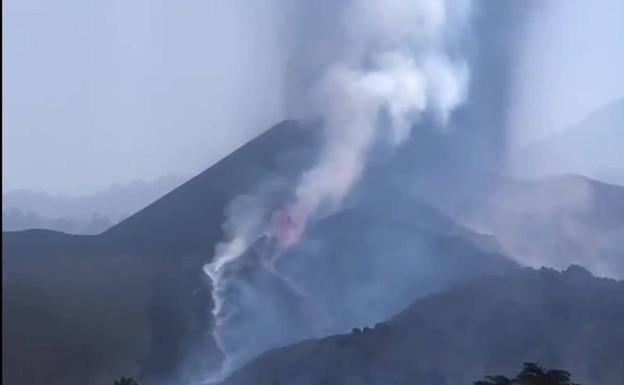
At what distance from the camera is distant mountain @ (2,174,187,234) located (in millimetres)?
4312

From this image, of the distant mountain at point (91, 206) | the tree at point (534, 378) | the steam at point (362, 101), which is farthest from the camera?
the steam at point (362, 101)

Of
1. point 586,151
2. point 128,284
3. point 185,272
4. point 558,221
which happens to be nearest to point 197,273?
point 185,272

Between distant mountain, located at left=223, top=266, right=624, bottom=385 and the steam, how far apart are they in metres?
0.47

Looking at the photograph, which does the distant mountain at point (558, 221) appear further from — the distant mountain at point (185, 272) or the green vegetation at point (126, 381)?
the green vegetation at point (126, 381)

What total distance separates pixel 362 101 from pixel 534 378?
162 cm

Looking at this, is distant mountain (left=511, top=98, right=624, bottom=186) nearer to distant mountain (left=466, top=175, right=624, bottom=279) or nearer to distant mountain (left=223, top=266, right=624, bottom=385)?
distant mountain (left=466, top=175, right=624, bottom=279)

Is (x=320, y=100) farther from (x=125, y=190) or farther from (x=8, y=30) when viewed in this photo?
(x=8, y=30)

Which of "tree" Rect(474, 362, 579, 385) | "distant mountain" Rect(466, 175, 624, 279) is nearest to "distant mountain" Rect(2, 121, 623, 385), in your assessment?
"distant mountain" Rect(466, 175, 624, 279)

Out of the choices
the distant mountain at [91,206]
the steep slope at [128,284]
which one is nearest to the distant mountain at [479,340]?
the steep slope at [128,284]

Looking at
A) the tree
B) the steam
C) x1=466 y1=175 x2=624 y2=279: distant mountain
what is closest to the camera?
the tree

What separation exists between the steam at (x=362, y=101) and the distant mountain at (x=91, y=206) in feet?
1.34

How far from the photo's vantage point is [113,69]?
4.43m

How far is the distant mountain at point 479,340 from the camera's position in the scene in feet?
14.3

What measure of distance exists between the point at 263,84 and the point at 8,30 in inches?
50.6
